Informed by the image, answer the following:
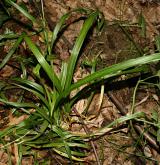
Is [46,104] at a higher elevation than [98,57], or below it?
below

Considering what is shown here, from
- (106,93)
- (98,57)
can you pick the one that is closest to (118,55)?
(98,57)

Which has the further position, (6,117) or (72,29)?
(72,29)

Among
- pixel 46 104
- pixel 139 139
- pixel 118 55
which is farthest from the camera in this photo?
pixel 118 55

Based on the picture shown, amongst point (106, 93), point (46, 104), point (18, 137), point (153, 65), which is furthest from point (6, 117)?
point (153, 65)

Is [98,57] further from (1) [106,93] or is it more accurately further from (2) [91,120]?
(2) [91,120]

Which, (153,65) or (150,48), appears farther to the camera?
(150,48)

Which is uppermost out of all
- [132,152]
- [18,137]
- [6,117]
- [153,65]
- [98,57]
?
[98,57]

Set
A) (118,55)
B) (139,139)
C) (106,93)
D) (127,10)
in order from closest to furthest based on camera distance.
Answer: (139,139), (106,93), (118,55), (127,10)

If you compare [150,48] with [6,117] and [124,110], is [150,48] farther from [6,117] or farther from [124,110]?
[6,117]

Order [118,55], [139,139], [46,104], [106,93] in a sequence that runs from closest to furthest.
Result: [46,104], [139,139], [106,93], [118,55]
